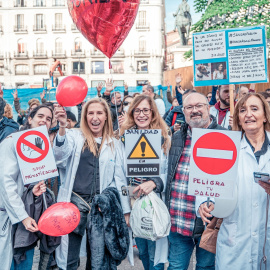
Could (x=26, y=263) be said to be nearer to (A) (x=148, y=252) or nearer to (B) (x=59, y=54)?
(A) (x=148, y=252)

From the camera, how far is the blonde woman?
292cm

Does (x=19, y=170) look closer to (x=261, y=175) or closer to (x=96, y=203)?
(x=96, y=203)

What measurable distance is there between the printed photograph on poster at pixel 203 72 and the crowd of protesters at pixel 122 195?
4.35 ft

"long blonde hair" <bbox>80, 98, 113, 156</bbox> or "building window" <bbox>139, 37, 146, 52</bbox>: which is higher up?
"building window" <bbox>139, 37, 146, 52</bbox>

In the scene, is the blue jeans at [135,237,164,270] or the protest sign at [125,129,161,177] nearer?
the protest sign at [125,129,161,177]

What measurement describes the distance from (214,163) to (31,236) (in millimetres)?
1574

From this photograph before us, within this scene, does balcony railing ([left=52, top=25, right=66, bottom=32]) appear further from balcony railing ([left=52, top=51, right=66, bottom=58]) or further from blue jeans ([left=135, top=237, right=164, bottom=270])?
blue jeans ([left=135, top=237, right=164, bottom=270])

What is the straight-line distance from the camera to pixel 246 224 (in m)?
2.25

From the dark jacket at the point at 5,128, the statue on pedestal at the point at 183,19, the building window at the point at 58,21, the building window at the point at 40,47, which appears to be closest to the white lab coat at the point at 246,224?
the dark jacket at the point at 5,128

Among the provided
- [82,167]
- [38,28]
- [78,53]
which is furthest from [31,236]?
[38,28]

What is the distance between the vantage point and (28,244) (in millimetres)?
2615

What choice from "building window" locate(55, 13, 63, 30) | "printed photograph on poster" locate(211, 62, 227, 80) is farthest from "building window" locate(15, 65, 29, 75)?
"printed photograph on poster" locate(211, 62, 227, 80)

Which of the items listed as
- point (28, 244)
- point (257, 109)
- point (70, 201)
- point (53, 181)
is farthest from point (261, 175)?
point (53, 181)

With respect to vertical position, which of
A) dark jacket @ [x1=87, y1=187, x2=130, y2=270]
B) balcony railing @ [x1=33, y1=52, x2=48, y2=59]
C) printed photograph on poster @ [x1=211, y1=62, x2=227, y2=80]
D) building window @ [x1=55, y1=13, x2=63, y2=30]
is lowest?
dark jacket @ [x1=87, y1=187, x2=130, y2=270]
